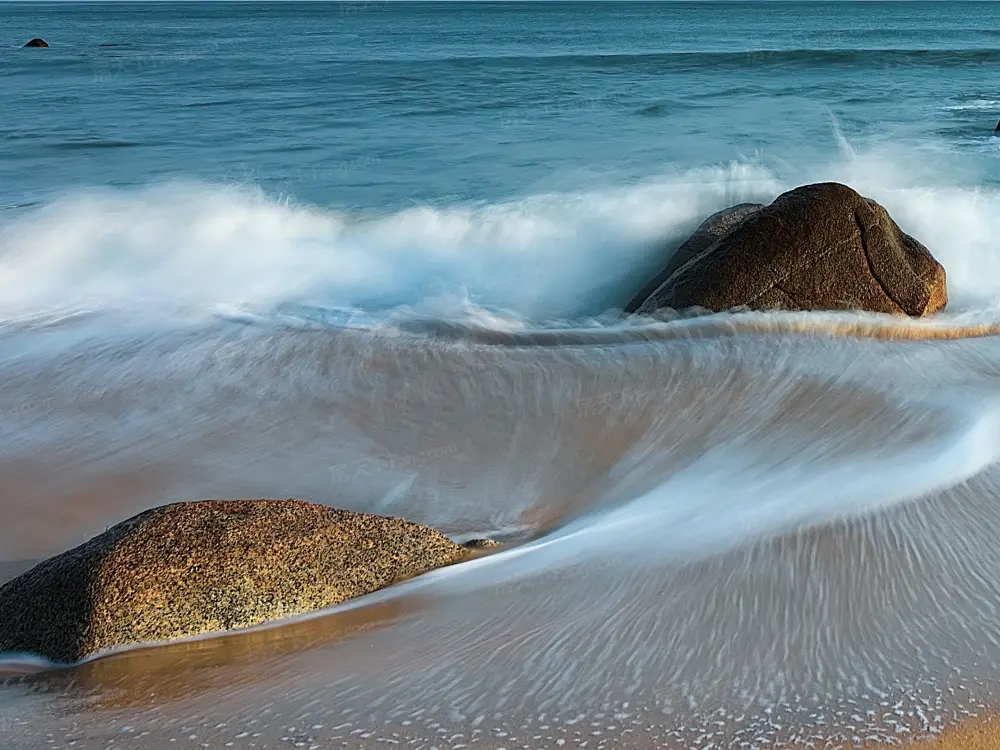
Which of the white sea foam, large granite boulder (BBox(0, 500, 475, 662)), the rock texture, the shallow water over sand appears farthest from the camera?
the white sea foam

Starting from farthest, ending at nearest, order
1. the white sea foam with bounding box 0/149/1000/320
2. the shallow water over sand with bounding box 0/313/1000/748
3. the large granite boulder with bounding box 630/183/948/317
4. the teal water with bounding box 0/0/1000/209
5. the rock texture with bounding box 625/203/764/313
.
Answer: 1. the teal water with bounding box 0/0/1000/209
2. the white sea foam with bounding box 0/149/1000/320
3. the rock texture with bounding box 625/203/764/313
4. the large granite boulder with bounding box 630/183/948/317
5. the shallow water over sand with bounding box 0/313/1000/748

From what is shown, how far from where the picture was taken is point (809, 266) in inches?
228

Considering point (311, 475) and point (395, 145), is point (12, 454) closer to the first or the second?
point (311, 475)

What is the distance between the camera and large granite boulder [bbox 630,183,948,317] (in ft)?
18.7

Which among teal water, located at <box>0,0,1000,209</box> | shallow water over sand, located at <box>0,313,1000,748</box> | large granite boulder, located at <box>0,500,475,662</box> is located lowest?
shallow water over sand, located at <box>0,313,1000,748</box>

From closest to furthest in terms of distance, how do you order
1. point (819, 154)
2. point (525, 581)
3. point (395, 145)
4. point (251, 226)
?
1. point (525, 581)
2. point (251, 226)
3. point (819, 154)
4. point (395, 145)

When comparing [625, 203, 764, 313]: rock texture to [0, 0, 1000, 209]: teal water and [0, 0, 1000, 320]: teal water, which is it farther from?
[0, 0, 1000, 209]: teal water

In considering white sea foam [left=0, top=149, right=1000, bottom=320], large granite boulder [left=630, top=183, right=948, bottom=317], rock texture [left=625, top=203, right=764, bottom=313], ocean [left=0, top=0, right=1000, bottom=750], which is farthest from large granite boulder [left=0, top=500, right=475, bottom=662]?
rock texture [left=625, top=203, right=764, bottom=313]

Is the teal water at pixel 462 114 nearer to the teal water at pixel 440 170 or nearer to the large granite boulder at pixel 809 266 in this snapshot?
the teal water at pixel 440 170

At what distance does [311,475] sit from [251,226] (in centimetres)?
490

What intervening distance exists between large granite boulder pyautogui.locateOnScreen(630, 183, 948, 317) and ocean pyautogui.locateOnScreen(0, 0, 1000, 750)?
7.0 inches

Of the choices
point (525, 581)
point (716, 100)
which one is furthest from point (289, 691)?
point (716, 100)

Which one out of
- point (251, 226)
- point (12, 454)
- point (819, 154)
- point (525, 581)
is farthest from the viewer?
point (819, 154)

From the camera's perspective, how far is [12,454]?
14.5ft
